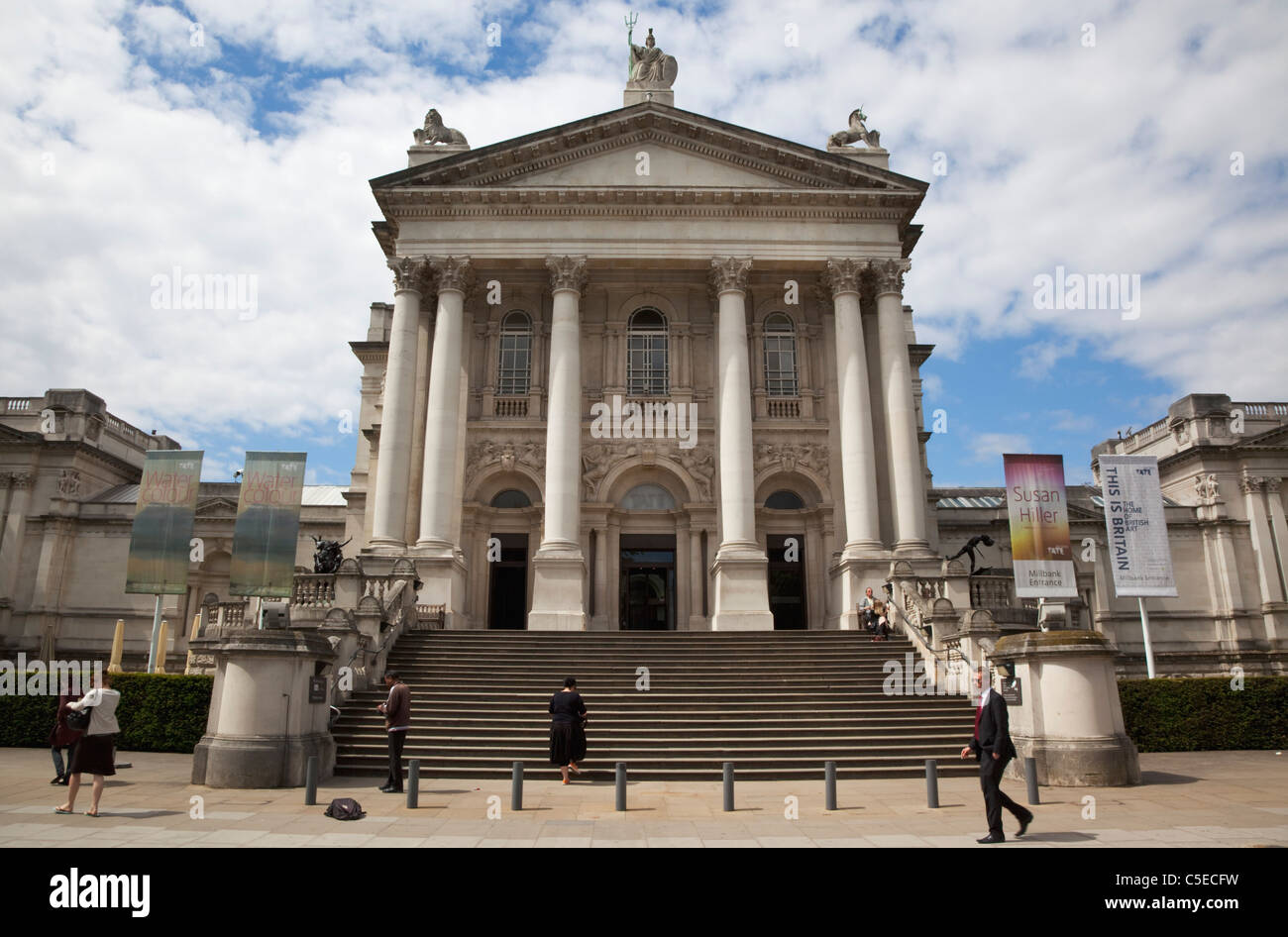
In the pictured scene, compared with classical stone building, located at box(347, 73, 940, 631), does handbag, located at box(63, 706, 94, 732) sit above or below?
below

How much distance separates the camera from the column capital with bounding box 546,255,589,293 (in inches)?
1193

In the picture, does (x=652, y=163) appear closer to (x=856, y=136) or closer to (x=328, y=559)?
(x=856, y=136)

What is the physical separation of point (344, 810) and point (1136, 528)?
22201 mm

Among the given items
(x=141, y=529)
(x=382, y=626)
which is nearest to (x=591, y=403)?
(x=382, y=626)

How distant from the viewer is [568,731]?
50.1ft

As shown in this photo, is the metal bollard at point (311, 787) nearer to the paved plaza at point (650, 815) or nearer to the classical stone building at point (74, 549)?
the paved plaza at point (650, 815)

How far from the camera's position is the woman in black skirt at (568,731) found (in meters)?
15.2

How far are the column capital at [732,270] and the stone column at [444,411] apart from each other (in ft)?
28.3

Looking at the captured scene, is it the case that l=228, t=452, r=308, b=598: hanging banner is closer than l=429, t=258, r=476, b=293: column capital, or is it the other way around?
l=228, t=452, r=308, b=598: hanging banner

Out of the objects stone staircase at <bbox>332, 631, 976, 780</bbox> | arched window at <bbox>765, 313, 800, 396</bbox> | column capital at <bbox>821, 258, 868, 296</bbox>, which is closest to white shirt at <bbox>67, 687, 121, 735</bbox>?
stone staircase at <bbox>332, 631, 976, 780</bbox>

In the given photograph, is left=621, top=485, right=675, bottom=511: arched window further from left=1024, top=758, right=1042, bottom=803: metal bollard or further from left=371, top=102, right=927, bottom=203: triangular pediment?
→ left=1024, top=758, right=1042, bottom=803: metal bollard

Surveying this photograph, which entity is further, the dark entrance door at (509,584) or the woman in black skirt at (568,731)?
the dark entrance door at (509,584)

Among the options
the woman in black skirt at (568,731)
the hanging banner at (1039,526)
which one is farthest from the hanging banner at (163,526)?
the hanging banner at (1039,526)

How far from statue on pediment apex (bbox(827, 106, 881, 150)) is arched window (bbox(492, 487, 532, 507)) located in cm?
1693
